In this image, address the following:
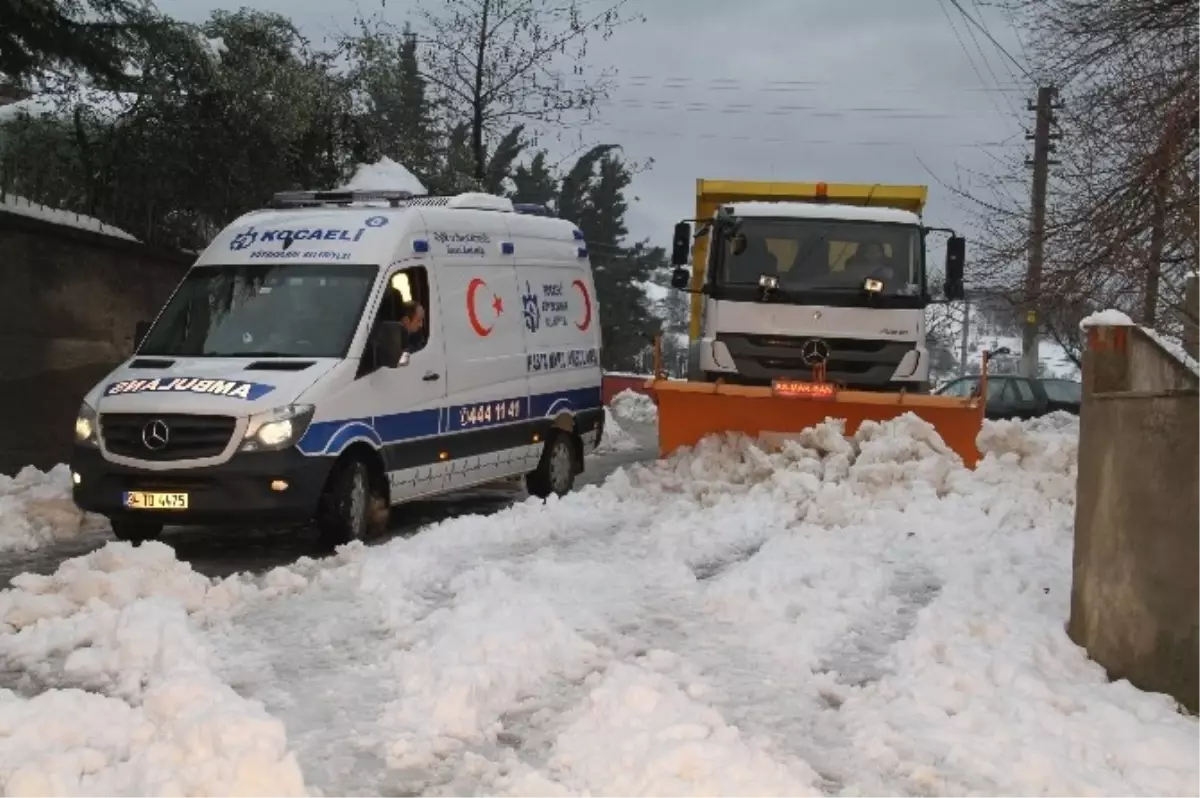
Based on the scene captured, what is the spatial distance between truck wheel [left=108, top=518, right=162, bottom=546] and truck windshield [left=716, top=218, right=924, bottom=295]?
19.8 ft

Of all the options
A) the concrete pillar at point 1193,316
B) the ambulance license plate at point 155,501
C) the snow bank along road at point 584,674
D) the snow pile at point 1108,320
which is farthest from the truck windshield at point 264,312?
the concrete pillar at point 1193,316

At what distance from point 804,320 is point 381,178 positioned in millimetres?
7993

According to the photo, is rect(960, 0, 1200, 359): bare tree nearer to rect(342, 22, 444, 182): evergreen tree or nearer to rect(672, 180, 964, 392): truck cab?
rect(672, 180, 964, 392): truck cab

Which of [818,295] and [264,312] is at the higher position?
[818,295]

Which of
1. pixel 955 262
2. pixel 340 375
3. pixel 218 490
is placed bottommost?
pixel 218 490

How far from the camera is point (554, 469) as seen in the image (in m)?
12.8

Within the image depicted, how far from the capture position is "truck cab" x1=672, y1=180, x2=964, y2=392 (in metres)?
12.6

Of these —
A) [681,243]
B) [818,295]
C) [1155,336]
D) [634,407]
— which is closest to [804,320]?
[818,295]

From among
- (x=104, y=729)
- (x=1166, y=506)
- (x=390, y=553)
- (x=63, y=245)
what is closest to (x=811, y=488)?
(x=390, y=553)

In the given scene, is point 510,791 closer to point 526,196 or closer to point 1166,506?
point 1166,506

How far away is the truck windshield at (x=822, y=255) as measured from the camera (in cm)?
1272

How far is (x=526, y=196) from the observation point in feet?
175

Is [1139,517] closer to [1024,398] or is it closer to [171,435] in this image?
[171,435]

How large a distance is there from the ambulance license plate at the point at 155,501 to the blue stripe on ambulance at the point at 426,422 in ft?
2.83
